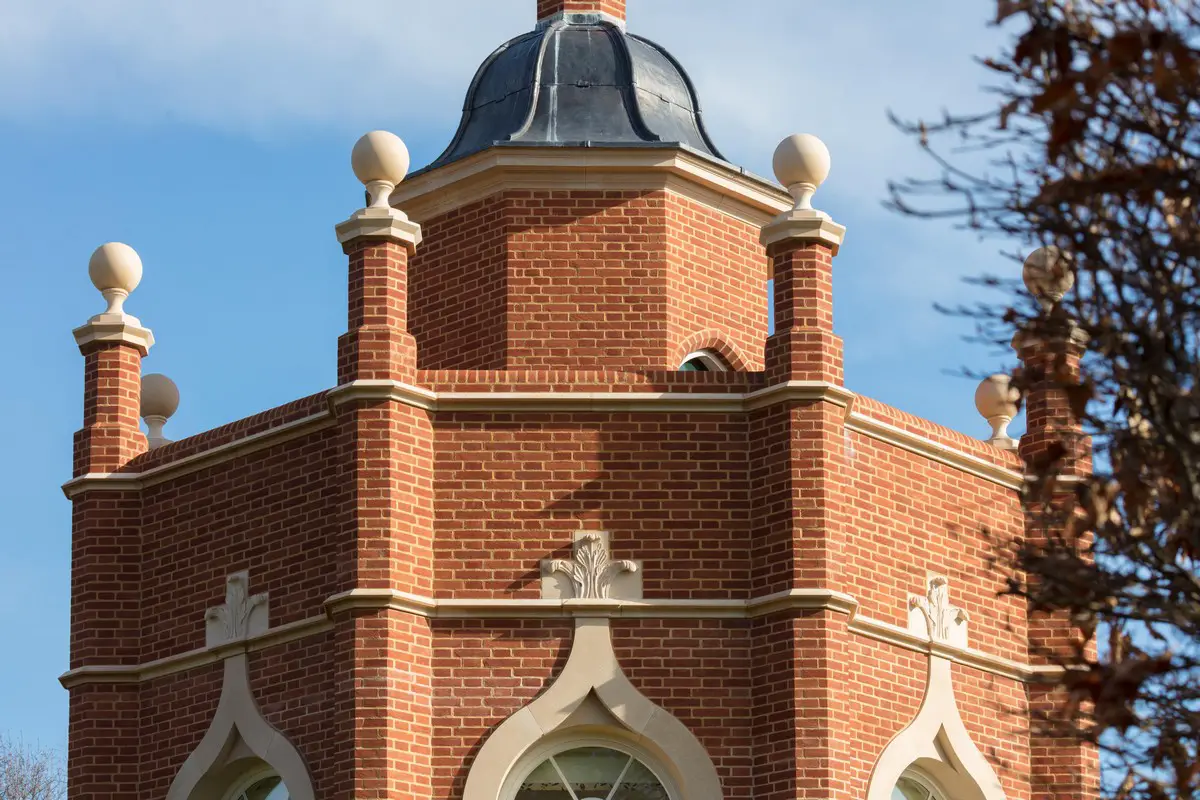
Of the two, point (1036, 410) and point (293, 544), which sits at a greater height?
point (1036, 410)

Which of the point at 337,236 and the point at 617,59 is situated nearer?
the point at 337,236

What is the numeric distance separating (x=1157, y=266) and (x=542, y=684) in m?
8.09

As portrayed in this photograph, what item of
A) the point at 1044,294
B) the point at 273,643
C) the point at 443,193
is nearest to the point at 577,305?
the point at 443,193

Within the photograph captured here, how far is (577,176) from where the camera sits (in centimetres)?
1866

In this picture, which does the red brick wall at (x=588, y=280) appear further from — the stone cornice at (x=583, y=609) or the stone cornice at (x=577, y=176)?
the stone cornice at (x=583, y=609)

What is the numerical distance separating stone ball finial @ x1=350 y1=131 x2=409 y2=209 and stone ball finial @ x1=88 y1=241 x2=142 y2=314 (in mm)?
2607

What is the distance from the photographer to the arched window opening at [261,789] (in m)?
16.2

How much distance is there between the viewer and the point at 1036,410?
17891 mm

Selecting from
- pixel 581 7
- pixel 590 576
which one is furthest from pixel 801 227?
pixel 581 7

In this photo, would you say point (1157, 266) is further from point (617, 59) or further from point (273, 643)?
point (617, 59)

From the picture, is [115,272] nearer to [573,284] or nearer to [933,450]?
[573,284]

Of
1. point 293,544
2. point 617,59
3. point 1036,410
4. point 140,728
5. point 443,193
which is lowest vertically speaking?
point 140,728

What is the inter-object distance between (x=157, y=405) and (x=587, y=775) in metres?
5.50

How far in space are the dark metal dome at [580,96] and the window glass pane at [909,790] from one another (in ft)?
18.8
